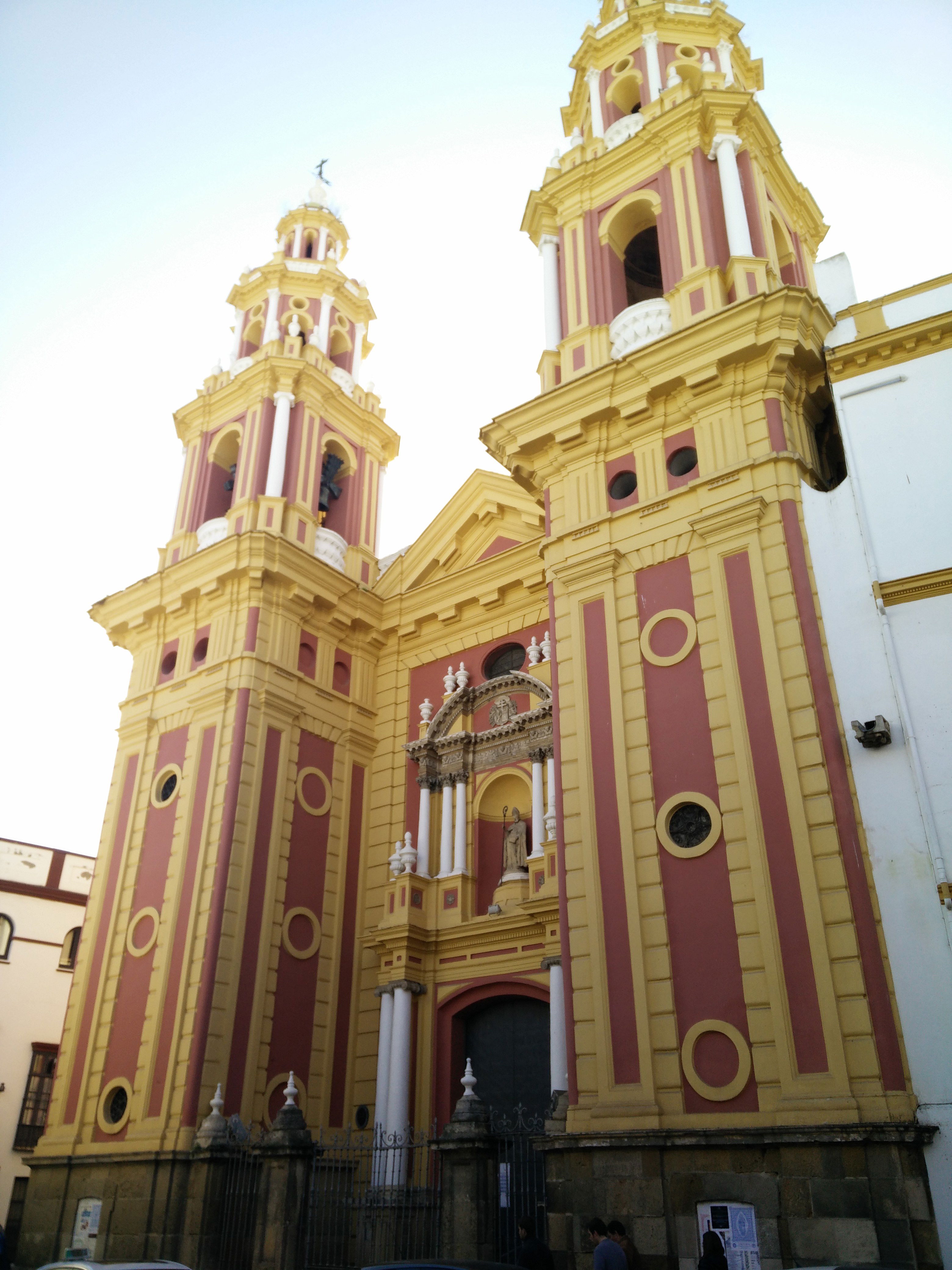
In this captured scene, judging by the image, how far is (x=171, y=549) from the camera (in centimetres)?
2181

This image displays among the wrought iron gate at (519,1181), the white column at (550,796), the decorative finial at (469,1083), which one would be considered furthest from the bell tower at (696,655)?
the white column at (550,796)

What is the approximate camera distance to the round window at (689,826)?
12.5 metres

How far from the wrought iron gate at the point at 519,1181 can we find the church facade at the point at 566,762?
1.95ft

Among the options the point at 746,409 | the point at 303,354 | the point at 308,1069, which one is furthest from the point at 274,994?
the point at 303,354

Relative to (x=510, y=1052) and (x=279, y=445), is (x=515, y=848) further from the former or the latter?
(x=279, y=445)

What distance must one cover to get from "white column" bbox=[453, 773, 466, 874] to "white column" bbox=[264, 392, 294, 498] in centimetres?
660

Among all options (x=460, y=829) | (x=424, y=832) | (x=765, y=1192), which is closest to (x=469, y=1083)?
(x=765, y=1192)

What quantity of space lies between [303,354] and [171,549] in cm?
516

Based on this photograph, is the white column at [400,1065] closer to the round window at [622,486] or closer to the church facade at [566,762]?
the church facade at [566,762]

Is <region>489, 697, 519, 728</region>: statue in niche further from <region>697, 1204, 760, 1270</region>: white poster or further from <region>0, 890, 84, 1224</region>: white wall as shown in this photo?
<region>0, 890, 84, 1224</region>: white wall

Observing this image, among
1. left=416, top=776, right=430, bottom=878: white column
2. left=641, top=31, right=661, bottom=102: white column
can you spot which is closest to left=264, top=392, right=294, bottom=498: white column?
left=416, top=776, right=430, bottom=878: white column

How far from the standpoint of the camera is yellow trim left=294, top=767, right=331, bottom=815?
1878cm

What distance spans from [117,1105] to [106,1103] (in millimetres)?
180

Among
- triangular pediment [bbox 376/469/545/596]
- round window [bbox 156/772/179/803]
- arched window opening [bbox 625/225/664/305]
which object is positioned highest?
arched window opening [bbox 625/225/664/305]
